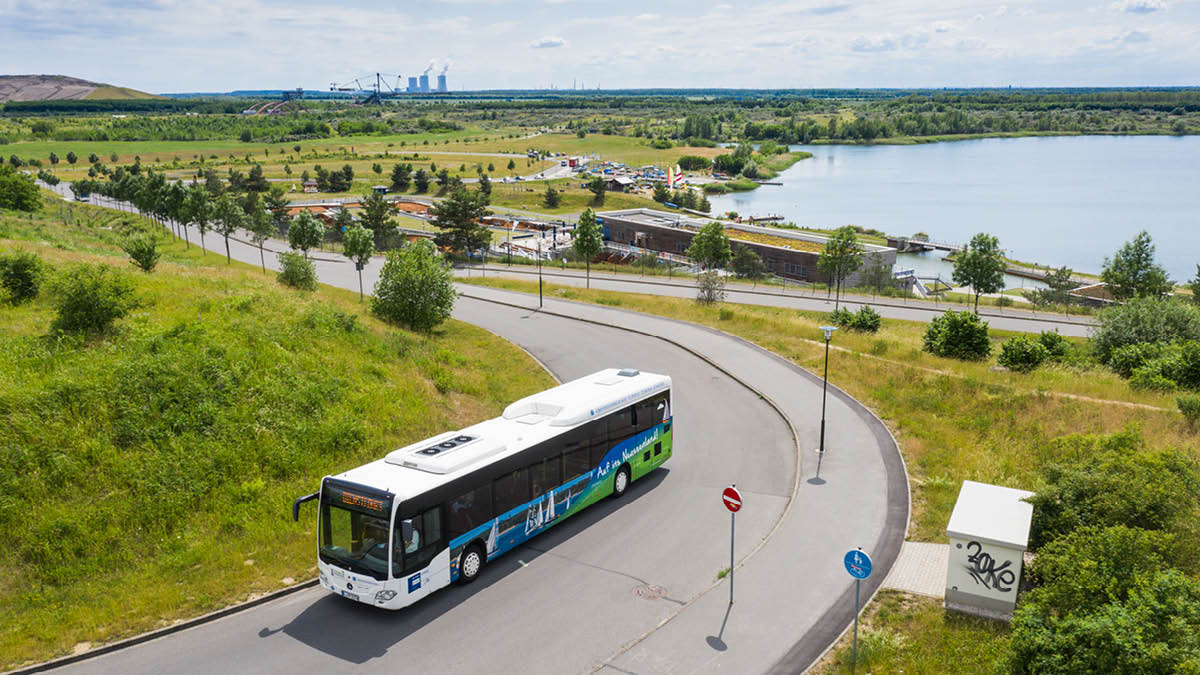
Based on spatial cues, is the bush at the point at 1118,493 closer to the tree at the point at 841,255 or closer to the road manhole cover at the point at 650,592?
the road manhole cover at the point at 650,592

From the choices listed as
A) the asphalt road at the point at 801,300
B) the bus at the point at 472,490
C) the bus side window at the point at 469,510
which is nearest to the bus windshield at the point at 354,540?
the bus at the point at 472,490

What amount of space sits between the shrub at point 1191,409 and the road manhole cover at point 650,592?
16.9 metres

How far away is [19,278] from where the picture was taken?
22266 millimetres

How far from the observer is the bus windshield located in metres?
13.3

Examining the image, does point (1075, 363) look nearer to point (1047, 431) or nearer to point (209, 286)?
point (1047, 431)

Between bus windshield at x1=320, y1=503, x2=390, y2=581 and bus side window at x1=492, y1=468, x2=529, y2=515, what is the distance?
248 centimetres

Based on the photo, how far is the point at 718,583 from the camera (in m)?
14.9

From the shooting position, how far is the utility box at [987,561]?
13023mm

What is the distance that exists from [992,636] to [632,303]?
32.7 m

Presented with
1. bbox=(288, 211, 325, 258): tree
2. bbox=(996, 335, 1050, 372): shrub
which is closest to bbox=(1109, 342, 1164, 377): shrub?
bbox=(996, 335, 1050, 372): shrub

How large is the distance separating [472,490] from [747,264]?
57.9 m

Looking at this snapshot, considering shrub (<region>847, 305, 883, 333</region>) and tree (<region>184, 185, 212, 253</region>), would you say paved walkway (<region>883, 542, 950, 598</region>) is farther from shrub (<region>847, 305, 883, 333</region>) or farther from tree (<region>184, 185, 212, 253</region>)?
tree (<region>184, 185, 212, 253</region>)

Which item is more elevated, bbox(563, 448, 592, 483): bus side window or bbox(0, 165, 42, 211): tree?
bbox(0, 165, 42, 211): tree

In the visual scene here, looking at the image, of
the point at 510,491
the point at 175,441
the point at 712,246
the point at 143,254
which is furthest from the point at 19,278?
the point at 712,246
